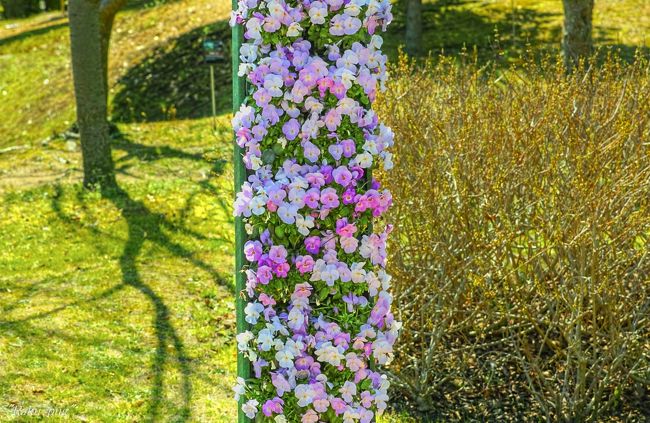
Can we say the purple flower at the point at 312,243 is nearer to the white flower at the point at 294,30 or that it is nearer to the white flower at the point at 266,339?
the white flower at the point at 266,339

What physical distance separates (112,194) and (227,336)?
12.9 ft

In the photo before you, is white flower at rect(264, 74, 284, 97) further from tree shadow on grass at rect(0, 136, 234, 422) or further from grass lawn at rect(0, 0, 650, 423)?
tree shadow on grass at rect(0, 136, 234, 422)

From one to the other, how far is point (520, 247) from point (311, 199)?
2.06 metres

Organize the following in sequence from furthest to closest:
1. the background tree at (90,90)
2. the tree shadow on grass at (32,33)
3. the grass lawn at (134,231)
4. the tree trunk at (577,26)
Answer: the tree shadow on grass at (32,33), the tree trunk at (577,26), the background tree at (90,90), the grass lawn at (134,231)

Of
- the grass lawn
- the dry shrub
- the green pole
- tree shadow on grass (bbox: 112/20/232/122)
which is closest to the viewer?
the green pole

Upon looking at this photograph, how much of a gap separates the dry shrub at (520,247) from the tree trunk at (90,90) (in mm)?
5164

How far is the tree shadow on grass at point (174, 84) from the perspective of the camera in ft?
47.1

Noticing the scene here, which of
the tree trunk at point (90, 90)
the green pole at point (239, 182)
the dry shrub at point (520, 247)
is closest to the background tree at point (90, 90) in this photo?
the tree trunk at point (90, 90)

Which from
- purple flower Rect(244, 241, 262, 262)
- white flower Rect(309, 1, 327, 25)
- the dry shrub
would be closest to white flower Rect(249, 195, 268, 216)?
purple flower Rect(244, 241, 262, 262)

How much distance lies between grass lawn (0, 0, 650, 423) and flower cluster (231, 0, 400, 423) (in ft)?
7.13

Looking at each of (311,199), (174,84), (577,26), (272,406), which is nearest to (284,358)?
(272,406)


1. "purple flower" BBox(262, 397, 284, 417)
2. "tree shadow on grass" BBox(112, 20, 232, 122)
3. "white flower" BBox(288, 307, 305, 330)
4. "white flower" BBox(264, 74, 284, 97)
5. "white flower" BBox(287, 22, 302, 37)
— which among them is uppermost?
"white flower" BBox(287, 22, 302, 37)

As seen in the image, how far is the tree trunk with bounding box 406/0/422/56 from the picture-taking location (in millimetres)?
15602

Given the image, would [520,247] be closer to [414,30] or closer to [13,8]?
[414,30]
